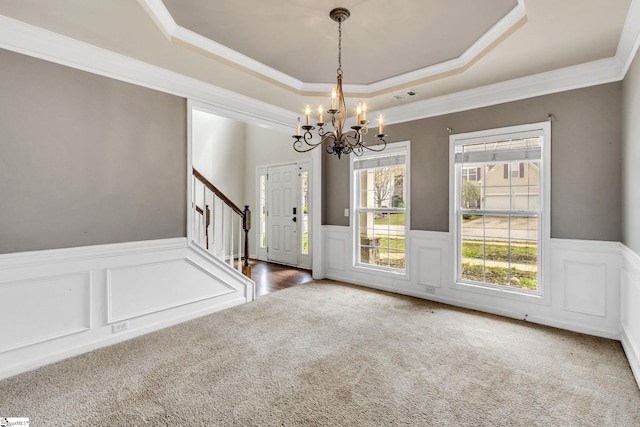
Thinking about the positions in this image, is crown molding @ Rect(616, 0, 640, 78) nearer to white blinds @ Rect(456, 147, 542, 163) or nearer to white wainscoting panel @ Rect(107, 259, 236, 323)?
white blinds @ Rect(456, 147, 542, 163)

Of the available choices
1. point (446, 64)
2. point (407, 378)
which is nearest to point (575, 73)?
point (446, 64)

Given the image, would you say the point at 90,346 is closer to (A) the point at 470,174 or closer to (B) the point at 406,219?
(B) the point at 406,219

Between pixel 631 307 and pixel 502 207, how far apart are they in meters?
1.46

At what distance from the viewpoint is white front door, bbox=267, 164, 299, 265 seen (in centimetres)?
649

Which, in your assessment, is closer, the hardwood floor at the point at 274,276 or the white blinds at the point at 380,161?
the white blinds at the point at 380,161

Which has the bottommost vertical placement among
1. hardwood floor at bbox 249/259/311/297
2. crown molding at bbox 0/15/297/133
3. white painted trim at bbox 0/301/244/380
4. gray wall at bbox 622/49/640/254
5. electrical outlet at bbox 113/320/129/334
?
white painted trim at bbox 0/301/244/380

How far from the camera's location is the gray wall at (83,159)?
2475 mm

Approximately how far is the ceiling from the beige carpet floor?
265 cm

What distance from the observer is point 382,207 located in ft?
15.8

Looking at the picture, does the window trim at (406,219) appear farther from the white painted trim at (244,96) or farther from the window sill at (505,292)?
the window sill at (505,292)

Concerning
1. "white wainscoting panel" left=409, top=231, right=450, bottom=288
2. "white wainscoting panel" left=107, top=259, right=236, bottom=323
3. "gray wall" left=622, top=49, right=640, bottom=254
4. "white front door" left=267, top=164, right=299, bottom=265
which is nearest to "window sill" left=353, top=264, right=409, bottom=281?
"white wainscoting panel" left=409, top=231, right=450, bottom=288

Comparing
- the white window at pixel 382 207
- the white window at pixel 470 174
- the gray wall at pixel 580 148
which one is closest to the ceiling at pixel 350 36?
the gray wall at pixel 580 148

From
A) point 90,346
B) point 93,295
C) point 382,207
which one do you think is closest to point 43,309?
point 93,295

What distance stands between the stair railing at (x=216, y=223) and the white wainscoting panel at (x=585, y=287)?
3.69m
